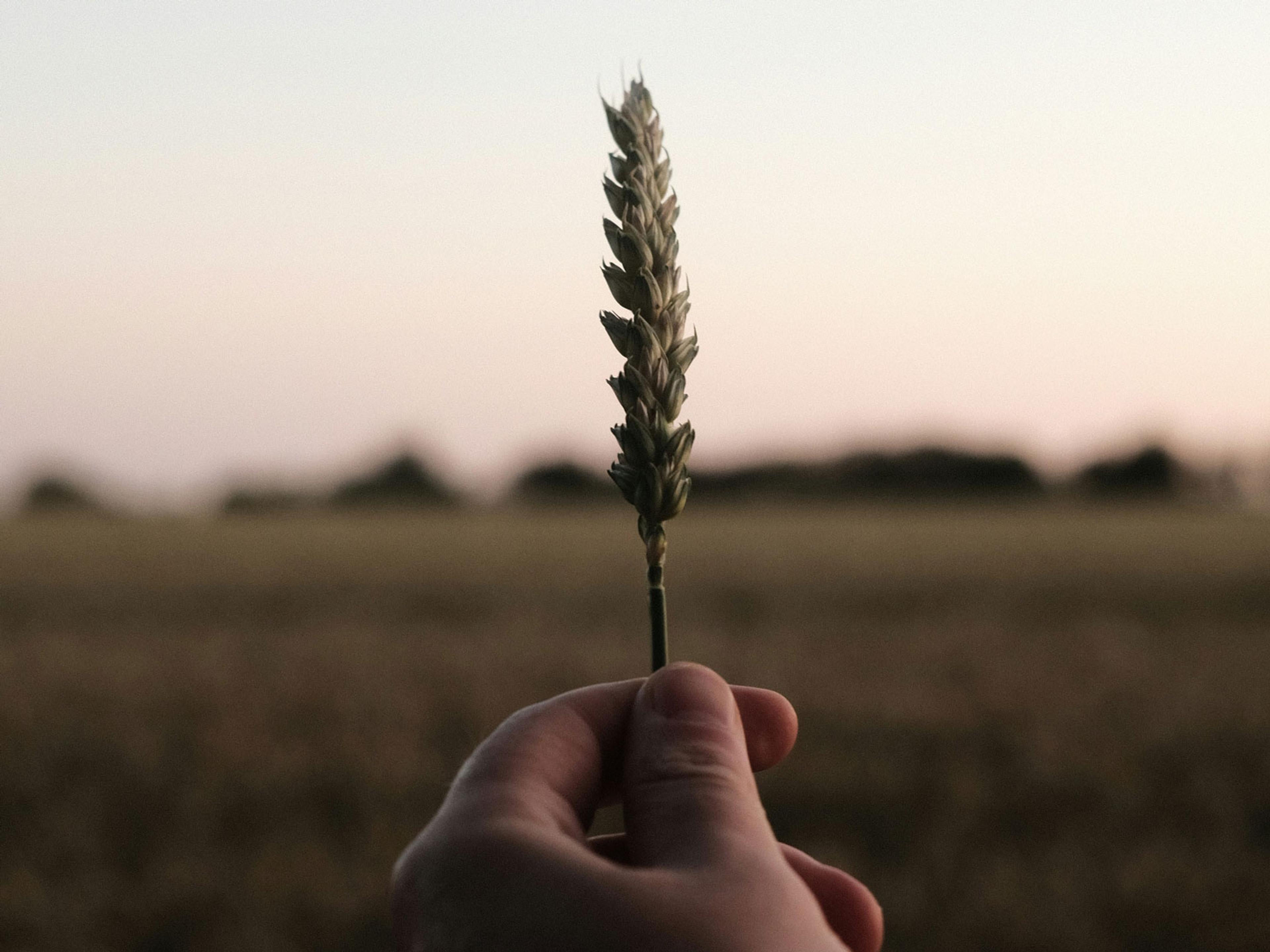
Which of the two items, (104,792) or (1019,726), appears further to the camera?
(1019,726)

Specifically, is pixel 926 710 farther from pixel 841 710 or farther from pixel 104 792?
pixel 104 792

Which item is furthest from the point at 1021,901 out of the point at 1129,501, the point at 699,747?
the point at 1129,501

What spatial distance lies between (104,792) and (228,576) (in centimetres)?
1435

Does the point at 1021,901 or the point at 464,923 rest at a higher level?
the point at 464,923

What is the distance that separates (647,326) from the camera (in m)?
1.03

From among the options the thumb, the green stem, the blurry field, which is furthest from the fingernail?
the blurry field

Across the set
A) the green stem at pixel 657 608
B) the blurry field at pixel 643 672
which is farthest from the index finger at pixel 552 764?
the blurry field at pixel 643 672

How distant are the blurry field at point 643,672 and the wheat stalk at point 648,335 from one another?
6.41 m

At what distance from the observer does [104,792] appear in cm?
912

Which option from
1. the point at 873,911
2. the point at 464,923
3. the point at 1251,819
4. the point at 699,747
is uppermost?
the point at 699,747

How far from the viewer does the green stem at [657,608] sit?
40.1 inches

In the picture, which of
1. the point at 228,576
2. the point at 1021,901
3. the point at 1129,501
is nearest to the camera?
the point at 1021,901

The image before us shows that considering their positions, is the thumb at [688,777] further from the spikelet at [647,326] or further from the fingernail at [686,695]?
the spikelet at [647,326]

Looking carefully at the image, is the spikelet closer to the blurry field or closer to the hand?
the hand
